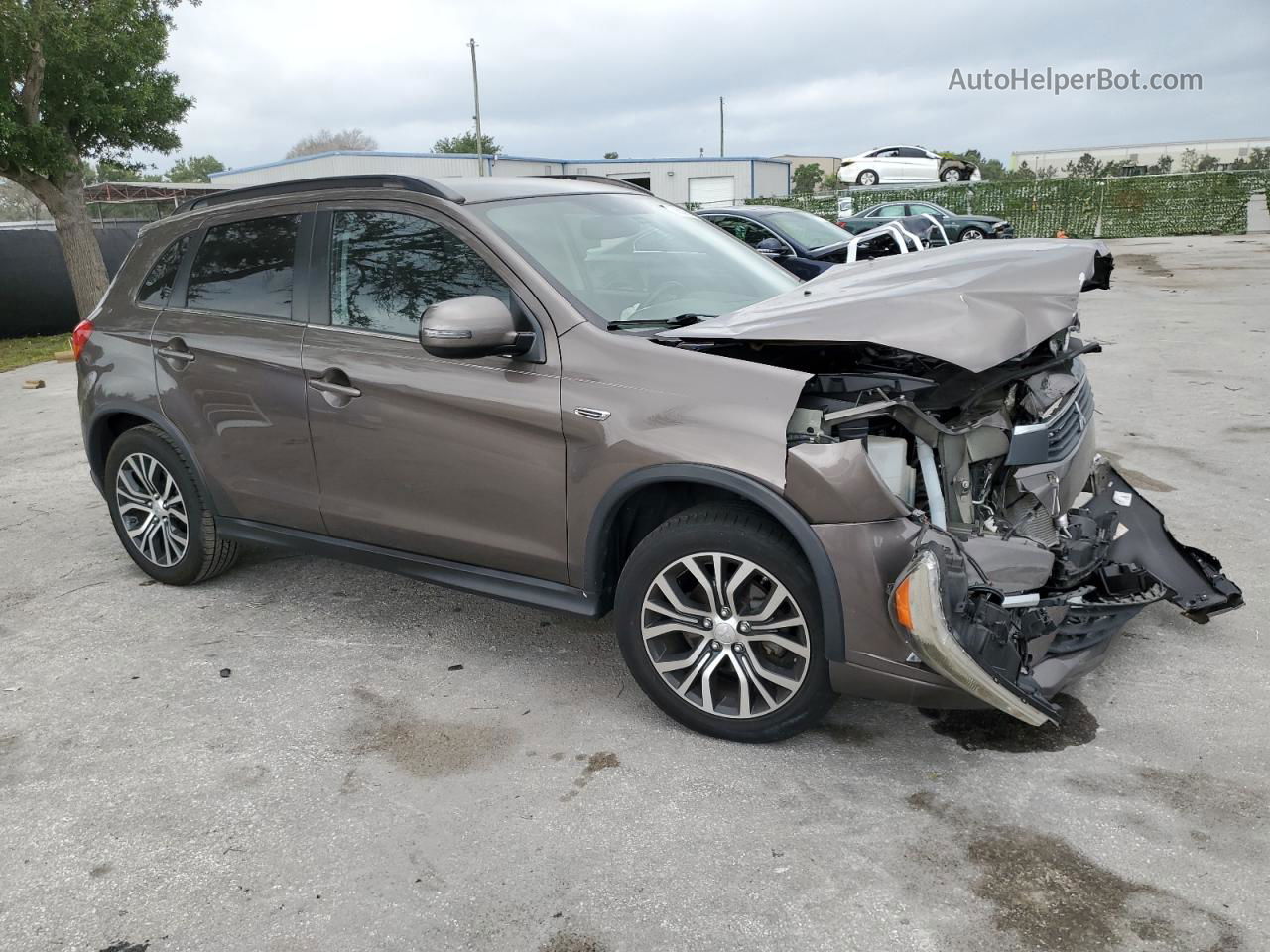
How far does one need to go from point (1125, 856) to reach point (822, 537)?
114cm

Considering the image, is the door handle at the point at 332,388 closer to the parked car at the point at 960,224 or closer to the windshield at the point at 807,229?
the windshield at the point at 807,229

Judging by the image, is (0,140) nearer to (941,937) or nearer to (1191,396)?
(1191,396)

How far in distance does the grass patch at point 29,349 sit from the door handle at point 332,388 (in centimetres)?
1156

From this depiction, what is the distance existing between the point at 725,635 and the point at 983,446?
1.09m

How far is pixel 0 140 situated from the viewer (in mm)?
14727

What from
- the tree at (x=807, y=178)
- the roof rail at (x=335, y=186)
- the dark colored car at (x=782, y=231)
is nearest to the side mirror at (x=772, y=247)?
the dark colored car at (x=782, y=231)

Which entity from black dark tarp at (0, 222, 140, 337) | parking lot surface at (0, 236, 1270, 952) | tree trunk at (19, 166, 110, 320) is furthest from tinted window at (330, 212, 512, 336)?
black dark tarp at (0, 222, 140, 337)

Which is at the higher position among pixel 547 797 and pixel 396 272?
pixel 396 272

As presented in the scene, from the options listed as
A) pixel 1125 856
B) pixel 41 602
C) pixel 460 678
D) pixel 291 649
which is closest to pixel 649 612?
pixel 460 678

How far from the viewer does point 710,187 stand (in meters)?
52.0

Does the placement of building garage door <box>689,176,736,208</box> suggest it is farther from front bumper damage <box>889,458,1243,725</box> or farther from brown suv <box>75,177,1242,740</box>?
front bumper damage <box>889,458,1243,725</box>

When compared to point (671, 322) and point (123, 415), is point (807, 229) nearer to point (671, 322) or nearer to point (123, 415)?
point (123, 415)

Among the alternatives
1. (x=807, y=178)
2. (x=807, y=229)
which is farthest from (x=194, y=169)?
(x=807, y=229)

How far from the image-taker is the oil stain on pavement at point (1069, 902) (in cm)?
237
